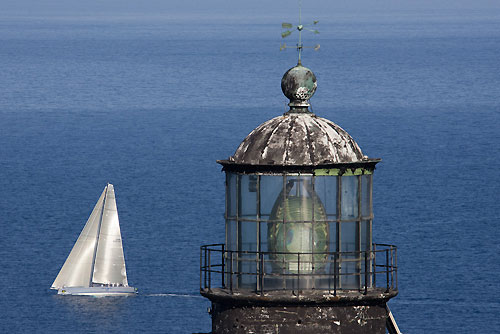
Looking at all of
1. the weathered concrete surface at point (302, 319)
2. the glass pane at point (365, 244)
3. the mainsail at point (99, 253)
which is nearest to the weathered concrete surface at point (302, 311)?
the weathered concrete surface at point (302, 319)

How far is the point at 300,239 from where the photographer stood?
46.5ft

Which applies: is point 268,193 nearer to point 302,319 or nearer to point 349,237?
point 349,237

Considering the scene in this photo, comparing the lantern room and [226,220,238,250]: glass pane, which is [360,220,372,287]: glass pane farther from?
[226,220,238,250]: glass pane

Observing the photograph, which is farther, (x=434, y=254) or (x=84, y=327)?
(x=434, y=254)

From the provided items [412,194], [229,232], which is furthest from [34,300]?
[229,232]

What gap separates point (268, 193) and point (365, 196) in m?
1.03

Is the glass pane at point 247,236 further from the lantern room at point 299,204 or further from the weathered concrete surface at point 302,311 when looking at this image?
the weathered concrete surface at point 302,311

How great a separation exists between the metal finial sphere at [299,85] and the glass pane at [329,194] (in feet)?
3.01

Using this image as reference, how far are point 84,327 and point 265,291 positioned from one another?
9305 centimetres

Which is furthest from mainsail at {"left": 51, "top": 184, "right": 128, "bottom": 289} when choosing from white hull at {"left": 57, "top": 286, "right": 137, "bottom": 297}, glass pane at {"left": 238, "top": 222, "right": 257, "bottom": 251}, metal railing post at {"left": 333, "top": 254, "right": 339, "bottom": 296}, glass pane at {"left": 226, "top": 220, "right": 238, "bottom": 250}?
metal railing post at {"left": 333, "top": 254, "right": 339, "bottom": 296}

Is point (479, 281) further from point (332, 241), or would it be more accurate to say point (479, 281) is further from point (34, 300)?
point (332, 241)

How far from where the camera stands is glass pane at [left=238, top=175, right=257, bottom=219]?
14.3 metres

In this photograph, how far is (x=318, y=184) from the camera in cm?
1423

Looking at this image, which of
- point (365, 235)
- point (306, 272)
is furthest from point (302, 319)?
point (365, 235)
